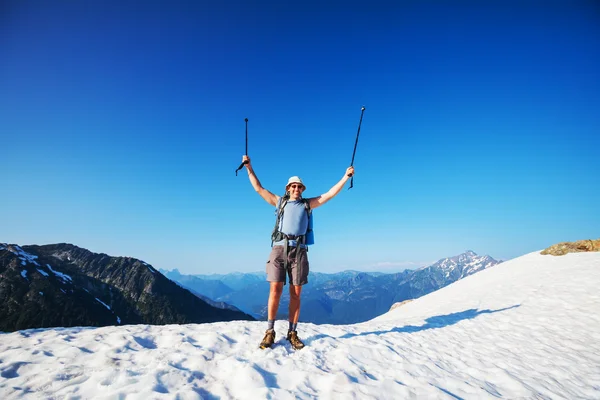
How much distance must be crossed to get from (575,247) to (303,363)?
1368 inches

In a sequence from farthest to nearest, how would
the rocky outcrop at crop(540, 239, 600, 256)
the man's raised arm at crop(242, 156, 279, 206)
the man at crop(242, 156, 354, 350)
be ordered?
the rocky outcrop at crop(540, 239, 600, 256) < the man's raised arm at crop(242, 156, 279, 206) < the man at crop(242, 156, 354, 350)

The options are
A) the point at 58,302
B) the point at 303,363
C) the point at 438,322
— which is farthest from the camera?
the point at 58,302

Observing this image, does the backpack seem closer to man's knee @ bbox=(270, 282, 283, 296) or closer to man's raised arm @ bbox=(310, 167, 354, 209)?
man's raised arm @ bbox=(310, 167, 354, 209)

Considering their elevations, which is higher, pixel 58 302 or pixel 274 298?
pixel 274 298

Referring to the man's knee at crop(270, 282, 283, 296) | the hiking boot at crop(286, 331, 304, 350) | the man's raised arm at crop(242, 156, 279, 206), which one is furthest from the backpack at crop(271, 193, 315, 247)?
the hiking boot at crop(286, 331, 304, 350)

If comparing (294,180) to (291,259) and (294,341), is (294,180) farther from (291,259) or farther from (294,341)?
(294,341)

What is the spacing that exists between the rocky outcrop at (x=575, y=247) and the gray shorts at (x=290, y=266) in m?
32.9

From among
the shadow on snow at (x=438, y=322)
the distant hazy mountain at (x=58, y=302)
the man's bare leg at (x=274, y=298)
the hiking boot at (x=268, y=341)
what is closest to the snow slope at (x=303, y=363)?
the shadow on snow at (x=438, y=322)

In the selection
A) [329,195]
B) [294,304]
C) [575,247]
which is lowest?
[294,304]

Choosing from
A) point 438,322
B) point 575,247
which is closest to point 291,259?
point 438,322

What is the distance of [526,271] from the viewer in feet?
76.0

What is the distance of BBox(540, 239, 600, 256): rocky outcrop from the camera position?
87.4 feet

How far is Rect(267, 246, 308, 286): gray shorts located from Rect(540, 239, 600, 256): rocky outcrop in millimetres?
32940

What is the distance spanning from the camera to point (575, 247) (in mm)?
27141
